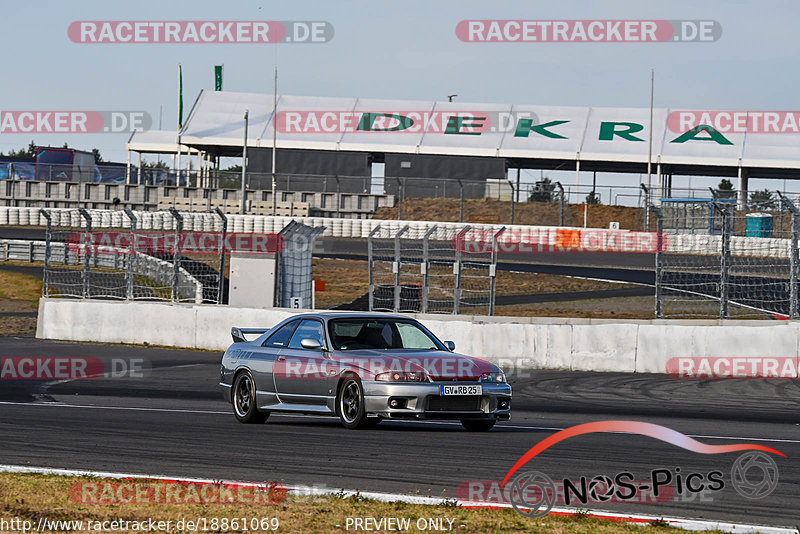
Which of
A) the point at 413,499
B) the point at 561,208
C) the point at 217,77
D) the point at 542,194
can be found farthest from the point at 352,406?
the point at 217,77

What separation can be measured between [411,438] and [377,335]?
1556 millimetres

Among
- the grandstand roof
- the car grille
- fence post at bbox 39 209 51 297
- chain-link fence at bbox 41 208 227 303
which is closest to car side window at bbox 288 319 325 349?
the car grille

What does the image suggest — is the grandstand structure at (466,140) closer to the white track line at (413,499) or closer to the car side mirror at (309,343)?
the car side mirror at (309,343)

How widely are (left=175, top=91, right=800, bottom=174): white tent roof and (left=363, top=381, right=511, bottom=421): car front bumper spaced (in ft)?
144

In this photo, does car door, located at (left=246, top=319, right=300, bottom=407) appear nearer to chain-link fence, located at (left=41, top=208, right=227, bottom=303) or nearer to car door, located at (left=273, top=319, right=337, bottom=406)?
car door, located at (left=273, top=319, right=337, bottom=406)

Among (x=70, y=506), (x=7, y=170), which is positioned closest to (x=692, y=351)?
(x=70, y=506)

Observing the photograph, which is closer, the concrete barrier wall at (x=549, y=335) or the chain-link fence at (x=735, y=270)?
the concrete barrier wall at (x=549, y=335)

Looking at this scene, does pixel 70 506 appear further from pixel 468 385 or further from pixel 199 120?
pixel 199 120

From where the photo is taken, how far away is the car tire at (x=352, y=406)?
1055 cm

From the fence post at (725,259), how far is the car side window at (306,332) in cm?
817

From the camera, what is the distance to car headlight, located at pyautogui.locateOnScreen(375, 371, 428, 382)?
10.4 meters

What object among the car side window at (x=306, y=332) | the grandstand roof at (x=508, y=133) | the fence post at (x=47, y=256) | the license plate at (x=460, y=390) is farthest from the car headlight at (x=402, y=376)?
the grandstand roof at (x=508, y=133)

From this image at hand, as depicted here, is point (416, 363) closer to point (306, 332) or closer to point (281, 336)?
point (306, 332)

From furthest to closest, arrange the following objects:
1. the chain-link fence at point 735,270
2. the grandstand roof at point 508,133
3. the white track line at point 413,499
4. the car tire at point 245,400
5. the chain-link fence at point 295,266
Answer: the grandstand roof at point 508,133 < the chain-link fence at point 295,266 < the chain-link fence at point 735,270 < the car tire at point 245,400 < the white track line at point 413,499
